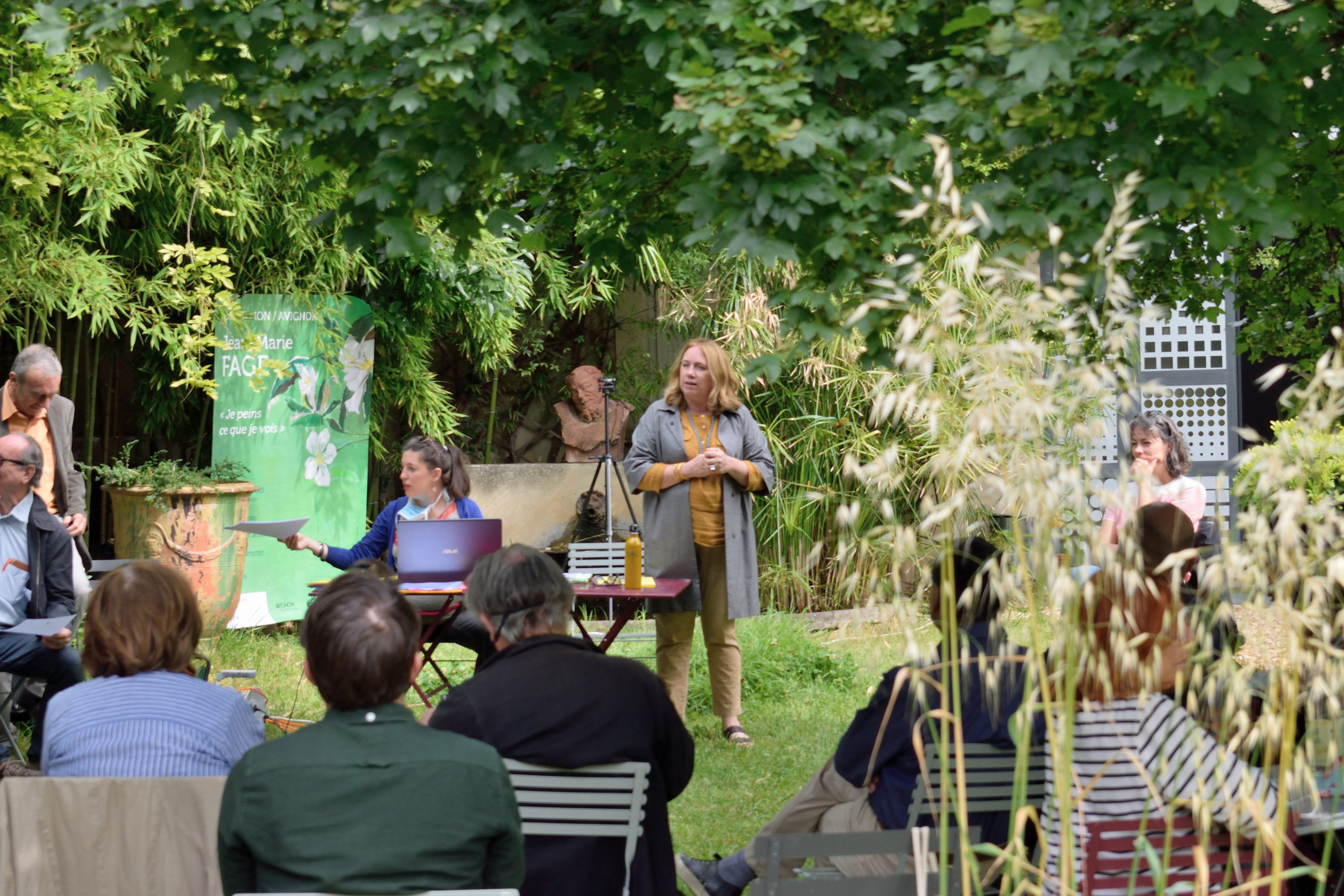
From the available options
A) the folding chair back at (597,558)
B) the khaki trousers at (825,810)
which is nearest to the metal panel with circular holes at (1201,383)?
the folding chair back at (597,558)

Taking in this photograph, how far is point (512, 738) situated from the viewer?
2.50 meters

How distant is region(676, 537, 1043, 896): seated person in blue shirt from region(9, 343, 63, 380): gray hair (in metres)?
3.53

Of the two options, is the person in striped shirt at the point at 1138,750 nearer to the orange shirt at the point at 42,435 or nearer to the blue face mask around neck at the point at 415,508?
the blue face mask around neck at the point at 415,508

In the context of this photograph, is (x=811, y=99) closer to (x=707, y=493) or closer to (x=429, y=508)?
(x=707, y=493)

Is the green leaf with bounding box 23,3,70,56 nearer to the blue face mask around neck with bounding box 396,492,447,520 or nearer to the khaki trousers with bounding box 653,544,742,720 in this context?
the blue face mask around neck with bounding box 396,492,447,520

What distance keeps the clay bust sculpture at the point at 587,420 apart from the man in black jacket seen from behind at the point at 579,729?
6.71 meters

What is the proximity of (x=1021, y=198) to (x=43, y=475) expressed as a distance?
180 inches

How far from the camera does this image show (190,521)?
7.27m

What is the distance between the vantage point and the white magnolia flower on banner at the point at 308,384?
7.68 meters

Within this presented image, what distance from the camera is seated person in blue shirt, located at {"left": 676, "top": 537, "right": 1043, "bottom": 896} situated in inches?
101

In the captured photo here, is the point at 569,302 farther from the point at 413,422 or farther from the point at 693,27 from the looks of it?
the point at 693,27

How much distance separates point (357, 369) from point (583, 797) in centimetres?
583

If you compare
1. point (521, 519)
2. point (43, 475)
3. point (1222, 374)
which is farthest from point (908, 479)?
point (43, 475)

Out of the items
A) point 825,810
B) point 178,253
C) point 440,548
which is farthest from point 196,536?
point 825,810
